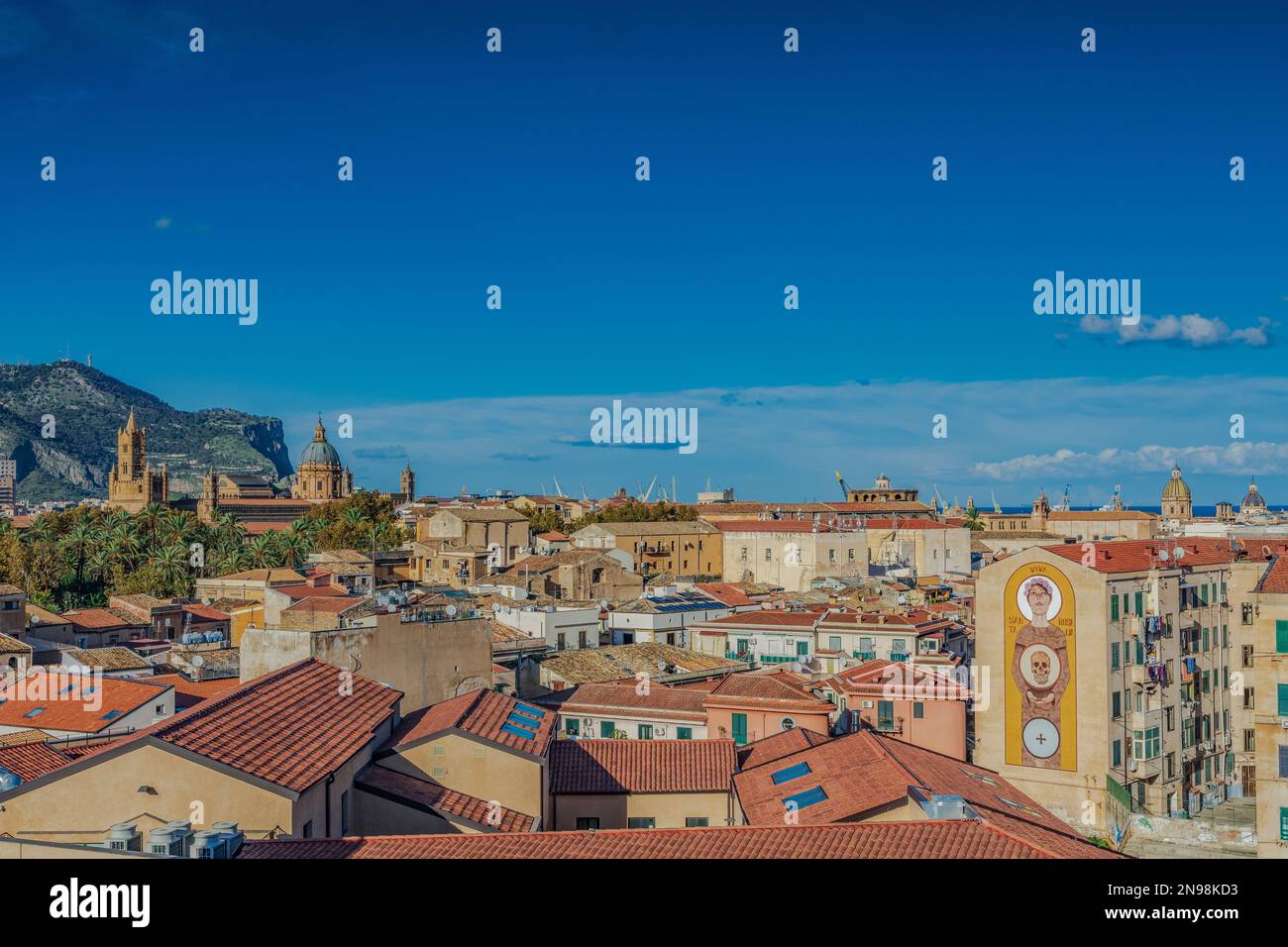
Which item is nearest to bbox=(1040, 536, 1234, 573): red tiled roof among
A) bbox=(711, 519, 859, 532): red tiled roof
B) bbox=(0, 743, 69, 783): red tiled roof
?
bbox=(0, 743, 69, 783): red tiled roof

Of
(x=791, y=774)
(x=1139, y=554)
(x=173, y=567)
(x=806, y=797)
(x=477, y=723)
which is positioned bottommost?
(x=791, y=774)

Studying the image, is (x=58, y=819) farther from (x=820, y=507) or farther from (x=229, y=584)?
(x=820, y=507)

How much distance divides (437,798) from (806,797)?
22.2ft

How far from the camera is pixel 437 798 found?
20.0 m

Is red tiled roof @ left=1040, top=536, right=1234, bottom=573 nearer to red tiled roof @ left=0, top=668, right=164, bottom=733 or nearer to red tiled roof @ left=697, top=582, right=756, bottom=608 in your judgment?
red tiled roof @ left=697, top=582, right=756, bottom=608

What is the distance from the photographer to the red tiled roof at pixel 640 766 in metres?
25.6

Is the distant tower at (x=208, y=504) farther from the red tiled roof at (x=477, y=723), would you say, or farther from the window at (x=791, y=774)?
the window at (x=791, y=774)

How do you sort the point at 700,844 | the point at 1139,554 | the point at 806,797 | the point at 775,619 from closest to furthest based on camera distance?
1. the point at 700,844
2. the point at 806,797
3. the point at 1139,554
4. the point at 775,619

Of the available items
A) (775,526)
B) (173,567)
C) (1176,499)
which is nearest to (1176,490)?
(1176,499)

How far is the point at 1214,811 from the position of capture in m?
44.0

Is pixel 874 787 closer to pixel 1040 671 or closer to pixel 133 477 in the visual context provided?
pixel 1040 671

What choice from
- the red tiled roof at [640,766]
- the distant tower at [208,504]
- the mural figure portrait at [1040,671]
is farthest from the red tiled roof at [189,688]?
the distant tower at [208,504]

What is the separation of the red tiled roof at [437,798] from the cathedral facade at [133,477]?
167m

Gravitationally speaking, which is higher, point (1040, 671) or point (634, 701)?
point (1040, 671)
